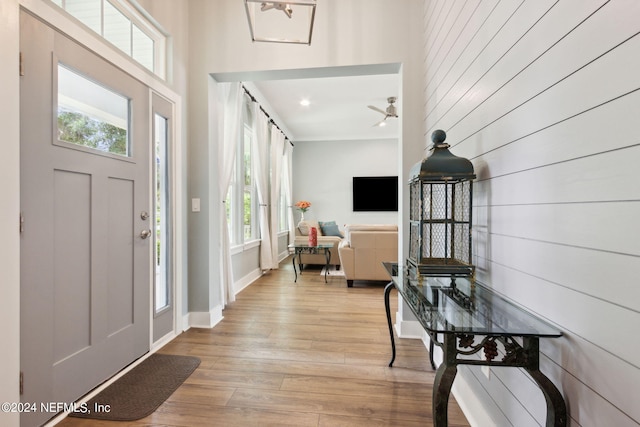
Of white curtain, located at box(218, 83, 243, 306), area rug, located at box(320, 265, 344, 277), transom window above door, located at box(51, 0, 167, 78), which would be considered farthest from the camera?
area rug, located at box(320, 265, 344, 277)

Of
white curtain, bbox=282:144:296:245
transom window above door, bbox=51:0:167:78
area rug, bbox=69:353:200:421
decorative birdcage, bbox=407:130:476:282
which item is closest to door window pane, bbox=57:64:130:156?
transom window above door, bbox=51:0:167:78

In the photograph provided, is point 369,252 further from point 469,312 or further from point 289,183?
point 289,183

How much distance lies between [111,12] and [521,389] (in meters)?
3.06

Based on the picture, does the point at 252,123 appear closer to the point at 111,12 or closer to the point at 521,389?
the point at 111,12

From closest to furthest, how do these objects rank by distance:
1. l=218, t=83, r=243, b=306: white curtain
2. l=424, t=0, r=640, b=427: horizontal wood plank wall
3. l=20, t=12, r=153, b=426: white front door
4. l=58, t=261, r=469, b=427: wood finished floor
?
l=424, t=0, r=640, b=427: horizontal wood plank wall < l=20, t=12, r=153, b=426: white front door < l=58, t=261, r=469, b=427: wood finished floor < l=218, t=83, r=243, b=306: white curtain

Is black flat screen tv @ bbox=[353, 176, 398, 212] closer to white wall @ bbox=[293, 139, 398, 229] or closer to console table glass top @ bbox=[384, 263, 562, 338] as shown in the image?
white wall @ bbox=[293, 139, 398, 229]

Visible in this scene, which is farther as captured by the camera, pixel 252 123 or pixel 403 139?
pixel 252 123

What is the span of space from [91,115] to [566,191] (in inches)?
91.8

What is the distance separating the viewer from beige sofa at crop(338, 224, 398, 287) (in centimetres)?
398

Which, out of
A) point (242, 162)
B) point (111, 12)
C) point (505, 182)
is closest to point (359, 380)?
point (505, 182)

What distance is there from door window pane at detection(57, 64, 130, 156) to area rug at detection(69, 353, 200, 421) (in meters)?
1.45

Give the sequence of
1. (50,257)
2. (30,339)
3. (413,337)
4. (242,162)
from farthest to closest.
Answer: (242,162) → (413,337) → (50,257) → (30,339)

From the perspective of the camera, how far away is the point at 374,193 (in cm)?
703

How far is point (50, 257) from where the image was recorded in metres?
1.41
